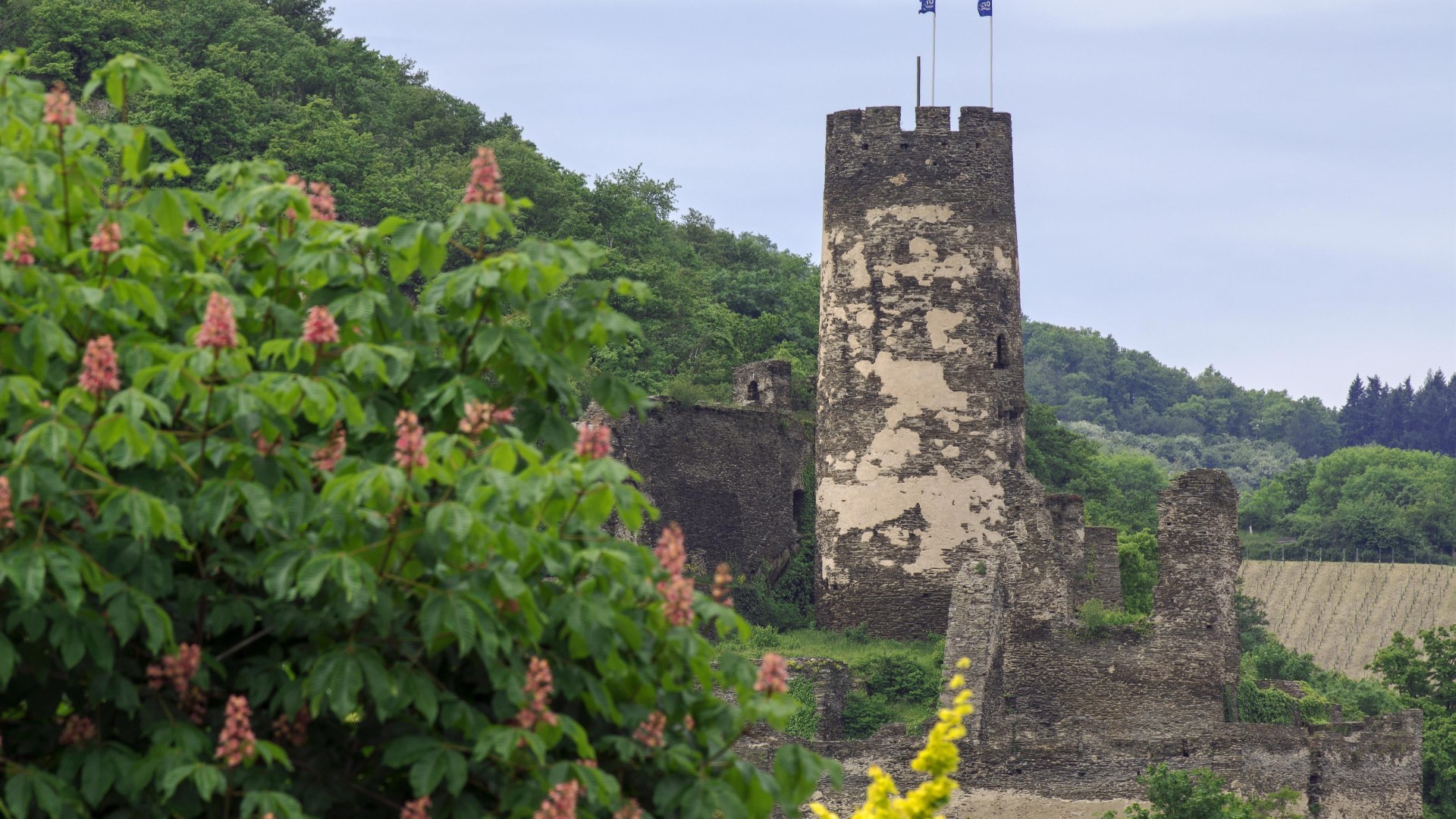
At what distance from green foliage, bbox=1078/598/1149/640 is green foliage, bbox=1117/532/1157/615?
7026mm

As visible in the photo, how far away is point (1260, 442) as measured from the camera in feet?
564

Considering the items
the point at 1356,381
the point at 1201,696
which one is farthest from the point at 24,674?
the point at 1356,381

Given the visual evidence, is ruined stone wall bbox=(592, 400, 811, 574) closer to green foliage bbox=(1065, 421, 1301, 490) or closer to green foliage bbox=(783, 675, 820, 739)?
green foliage bbox=(783, 675, 820, 739)

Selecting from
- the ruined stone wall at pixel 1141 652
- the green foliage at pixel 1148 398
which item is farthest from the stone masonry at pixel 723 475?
the green foliage at pixel 1148 398

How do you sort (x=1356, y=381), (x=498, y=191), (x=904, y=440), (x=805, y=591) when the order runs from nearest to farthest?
(x=498, y=191) → (x=904, y=440) → (x=805, y=591) → (x=1356, y=381)

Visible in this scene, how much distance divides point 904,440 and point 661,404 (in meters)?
4.95

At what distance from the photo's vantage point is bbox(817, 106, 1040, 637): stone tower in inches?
1452

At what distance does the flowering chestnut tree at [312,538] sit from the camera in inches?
382

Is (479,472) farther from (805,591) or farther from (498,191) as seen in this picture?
(805,591)

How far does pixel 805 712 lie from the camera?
3375 cm

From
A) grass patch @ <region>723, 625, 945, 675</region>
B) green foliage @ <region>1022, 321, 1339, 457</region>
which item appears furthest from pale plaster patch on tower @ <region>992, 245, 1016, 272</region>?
green foliage @ <region>1022, 321, 1339, 457</region>

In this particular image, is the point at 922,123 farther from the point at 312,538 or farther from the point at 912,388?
the point at 312,538

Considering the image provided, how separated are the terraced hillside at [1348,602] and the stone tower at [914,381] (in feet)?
170

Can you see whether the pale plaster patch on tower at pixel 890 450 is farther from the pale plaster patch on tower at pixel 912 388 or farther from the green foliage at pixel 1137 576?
the green foliage at pixel 1137 576
